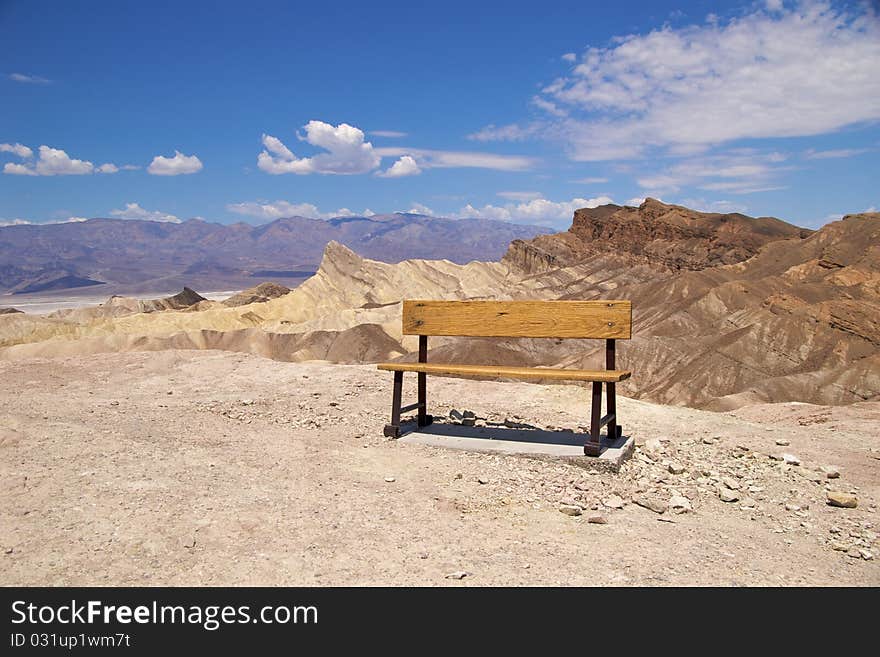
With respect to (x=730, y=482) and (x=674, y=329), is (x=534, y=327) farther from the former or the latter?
(x=674, y=329)

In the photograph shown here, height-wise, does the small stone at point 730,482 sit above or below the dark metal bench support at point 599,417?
below

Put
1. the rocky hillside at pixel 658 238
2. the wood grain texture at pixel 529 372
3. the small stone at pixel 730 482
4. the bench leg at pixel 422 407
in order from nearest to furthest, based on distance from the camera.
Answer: the small stone at pixel 730 482
the wood grain texture at pixel 529 372
the bench leg at pixel 422 407
the rocky hillside at pixel 658 238

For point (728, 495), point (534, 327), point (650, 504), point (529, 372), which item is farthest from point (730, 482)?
point (534, 327)

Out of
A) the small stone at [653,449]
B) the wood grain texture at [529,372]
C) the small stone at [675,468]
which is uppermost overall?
the wood grain texture at [529,372]

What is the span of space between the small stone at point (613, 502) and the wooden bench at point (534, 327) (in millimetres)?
828

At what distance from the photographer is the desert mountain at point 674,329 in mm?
27812

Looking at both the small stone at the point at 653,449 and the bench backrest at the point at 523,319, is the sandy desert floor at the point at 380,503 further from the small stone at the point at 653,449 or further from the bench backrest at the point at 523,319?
the bench backrest at the point at 523,319

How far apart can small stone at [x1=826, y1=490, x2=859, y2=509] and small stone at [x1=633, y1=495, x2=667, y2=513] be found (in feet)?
5.19

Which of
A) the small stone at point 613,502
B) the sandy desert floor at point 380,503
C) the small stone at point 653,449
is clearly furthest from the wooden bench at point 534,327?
the small stone at point 613,502

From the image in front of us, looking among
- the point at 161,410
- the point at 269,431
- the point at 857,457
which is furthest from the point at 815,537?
the point at 161,410

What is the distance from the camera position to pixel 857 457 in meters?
7.61

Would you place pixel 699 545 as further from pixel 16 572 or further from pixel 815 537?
pixel 16 572

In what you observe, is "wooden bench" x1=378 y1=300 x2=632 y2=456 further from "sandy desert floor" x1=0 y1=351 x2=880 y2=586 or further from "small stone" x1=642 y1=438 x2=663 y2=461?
"sandy desert floor" x1=0 y1=351 x2=880 y2=586
